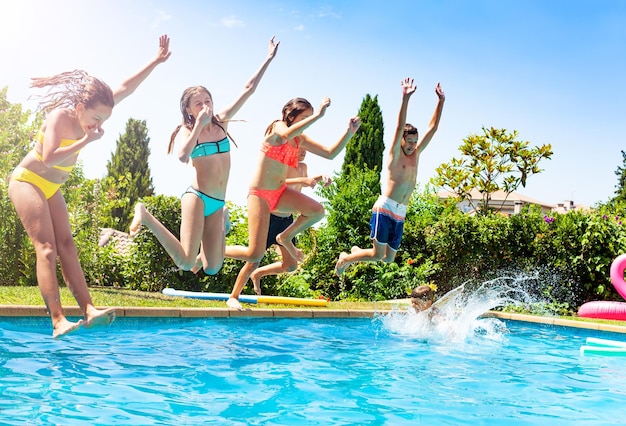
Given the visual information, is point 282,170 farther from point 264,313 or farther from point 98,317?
point 264,313

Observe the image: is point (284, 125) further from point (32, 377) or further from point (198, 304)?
point (198, 304)

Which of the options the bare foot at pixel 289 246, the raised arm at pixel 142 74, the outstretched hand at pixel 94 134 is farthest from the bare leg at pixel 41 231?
the bare foot at pixel 289 246

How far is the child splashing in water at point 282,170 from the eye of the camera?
623 cm

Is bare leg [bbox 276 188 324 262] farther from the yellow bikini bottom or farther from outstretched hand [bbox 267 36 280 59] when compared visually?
the yellow bikini bottom

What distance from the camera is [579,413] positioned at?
544cm

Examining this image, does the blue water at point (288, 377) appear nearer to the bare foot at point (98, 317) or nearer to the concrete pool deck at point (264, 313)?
the concrete pool deck at point (264, 313)

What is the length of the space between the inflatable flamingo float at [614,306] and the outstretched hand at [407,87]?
6.76 meters

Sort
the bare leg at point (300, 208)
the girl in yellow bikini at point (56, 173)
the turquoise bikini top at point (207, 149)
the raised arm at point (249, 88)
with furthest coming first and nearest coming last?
the bare leg at point (300, 208) < the raised arm at point (249, 88) < the turquoise bikini top at point (207, 149) < the girl in yellow bikini at point (56, 173)

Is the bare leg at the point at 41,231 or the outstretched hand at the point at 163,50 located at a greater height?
the outstretched hand at the point at 163,50

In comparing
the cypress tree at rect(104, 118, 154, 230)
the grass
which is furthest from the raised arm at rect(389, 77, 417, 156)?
the cypress tree at rect(104, 118, 154, 230)

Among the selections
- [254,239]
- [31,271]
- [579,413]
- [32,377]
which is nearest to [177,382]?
[32,377]

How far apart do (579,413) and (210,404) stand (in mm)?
2795

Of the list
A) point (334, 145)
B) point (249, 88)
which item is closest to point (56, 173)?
point (249, 88)

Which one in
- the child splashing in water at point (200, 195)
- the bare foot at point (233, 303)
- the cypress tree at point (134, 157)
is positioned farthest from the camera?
the cypress tree at point (134, 157)
